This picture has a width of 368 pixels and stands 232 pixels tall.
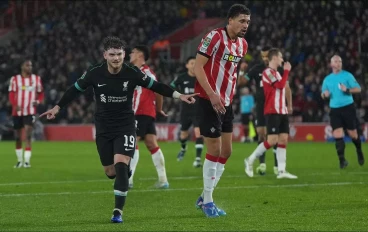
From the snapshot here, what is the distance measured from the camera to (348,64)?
31.4m

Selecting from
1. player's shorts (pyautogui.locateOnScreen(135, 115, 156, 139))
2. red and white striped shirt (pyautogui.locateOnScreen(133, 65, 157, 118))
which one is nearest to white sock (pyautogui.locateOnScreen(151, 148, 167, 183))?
player's shorts (pyautogui.locateOnScreen(135, 115, 156, 139))

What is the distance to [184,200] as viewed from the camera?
11062mm

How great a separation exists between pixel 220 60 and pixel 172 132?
24865 millimetres

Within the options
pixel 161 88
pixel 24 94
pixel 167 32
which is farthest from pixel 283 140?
pixel 167 32

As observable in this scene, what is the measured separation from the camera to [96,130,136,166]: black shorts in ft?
29.6

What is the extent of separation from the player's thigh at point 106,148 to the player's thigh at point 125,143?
0.36 feet

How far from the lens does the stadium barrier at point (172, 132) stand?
31500 mm

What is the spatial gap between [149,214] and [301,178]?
19.3 feet

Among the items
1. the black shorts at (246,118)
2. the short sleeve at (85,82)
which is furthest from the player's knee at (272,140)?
the black shorts at (246,118)

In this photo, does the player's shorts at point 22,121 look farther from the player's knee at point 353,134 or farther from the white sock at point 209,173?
the white sock at point 209,173

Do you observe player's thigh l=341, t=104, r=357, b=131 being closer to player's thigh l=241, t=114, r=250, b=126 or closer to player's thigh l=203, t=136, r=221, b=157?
player's thigh l=203, t=136, r=221, b=157

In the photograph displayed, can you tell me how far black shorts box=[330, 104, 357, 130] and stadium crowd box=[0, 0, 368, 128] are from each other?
27.6ft

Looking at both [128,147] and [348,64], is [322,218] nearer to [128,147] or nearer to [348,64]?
[128,147]

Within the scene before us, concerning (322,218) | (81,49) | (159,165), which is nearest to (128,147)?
(322,218)
